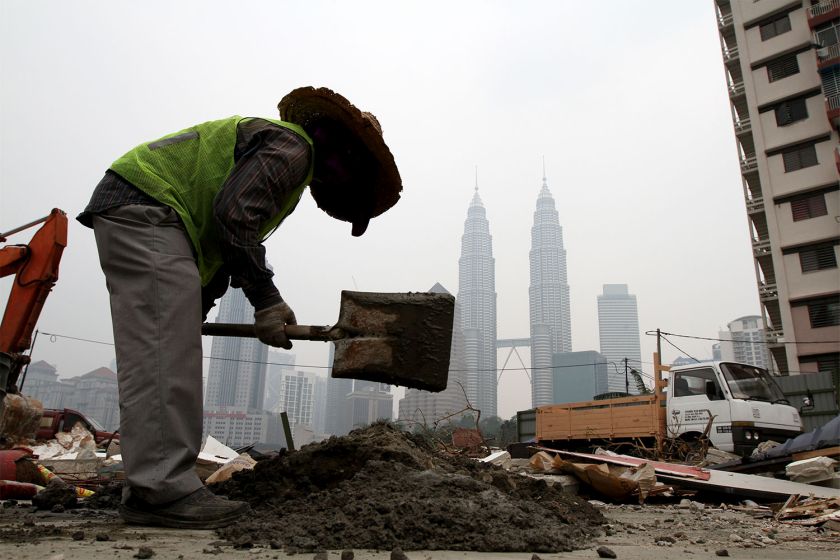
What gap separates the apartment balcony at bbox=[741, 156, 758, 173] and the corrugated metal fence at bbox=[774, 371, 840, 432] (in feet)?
37.6

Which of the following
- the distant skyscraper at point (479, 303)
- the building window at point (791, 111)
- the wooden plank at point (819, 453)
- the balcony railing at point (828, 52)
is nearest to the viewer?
the wooden plank at point (819, 453)

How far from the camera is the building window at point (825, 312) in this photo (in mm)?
20953

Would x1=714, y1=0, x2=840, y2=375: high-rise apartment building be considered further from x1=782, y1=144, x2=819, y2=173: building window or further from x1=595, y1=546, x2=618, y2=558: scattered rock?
x1=595, y1=546, x2=618, y2=558: scattered rock

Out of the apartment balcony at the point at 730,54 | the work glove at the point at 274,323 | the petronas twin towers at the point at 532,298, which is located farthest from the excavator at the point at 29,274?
the apartment balcony at the point at 730,54

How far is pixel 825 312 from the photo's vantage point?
2131 cm

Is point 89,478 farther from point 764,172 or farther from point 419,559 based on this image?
point 764,172

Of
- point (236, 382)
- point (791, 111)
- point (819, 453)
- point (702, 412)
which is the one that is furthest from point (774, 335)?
point (236, 382)

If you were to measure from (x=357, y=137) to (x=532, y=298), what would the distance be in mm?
61683

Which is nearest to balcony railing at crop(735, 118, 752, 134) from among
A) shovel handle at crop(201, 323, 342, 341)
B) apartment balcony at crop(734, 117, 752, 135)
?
apartment balcony at crop(734, 117, 752, 135)

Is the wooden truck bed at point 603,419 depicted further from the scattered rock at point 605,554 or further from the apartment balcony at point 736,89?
the apartment balcony at point 736,89

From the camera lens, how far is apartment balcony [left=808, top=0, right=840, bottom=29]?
893 inches

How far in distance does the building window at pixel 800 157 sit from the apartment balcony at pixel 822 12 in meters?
5.11

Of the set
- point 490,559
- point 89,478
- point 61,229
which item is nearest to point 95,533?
point 490,559

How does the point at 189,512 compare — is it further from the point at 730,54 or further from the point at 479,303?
the point at 479,303
